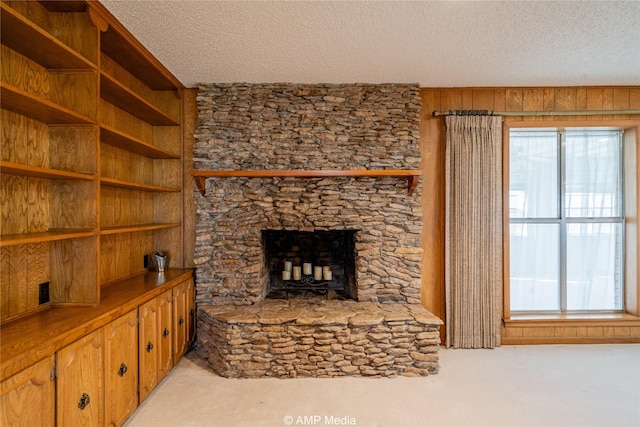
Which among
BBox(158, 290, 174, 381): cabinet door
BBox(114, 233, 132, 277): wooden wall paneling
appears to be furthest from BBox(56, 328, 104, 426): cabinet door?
BBox(114, 233, 132, 277): wooden wall paneling

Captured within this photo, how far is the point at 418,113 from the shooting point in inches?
122

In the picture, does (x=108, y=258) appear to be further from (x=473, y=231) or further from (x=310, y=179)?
(x=473, y=231)

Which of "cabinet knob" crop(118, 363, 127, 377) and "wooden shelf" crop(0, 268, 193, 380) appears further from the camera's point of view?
"cabinet knob" crop(118, 363, 127, 377)

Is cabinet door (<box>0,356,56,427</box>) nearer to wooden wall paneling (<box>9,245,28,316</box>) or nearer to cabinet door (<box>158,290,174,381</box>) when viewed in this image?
wooden wall paneling (<box>9,245,28,316</box>)

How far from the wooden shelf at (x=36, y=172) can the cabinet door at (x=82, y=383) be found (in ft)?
2.94

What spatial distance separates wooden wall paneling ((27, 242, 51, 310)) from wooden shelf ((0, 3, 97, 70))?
3.63 ft

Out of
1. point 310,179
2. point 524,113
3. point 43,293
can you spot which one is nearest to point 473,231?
point 524,113

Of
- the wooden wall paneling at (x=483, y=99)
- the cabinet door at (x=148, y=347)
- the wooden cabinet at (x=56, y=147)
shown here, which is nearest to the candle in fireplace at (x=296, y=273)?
the cabinet door at (x=148, y=347)

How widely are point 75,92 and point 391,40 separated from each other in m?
2.19

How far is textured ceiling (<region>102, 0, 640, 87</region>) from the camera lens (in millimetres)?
1949

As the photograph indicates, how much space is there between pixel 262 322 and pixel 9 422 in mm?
1600

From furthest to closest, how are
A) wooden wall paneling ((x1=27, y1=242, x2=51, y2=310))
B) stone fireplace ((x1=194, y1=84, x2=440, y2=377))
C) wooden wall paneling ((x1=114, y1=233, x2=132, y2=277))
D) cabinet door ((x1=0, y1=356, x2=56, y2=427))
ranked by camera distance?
stone fireplace ((x1=194, y1=84, x2=440, y2=377)), wooden wall paneling ((x1=114, y1=233, x2=132, y2=277)), wooden wall paneling ((x1=27, y1=242, x2=51, y2=310)), cabinet door ((x1=0, y1=356, x2=56, y2=427))

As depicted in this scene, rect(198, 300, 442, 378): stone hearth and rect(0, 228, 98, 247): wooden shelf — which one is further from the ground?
rect(0, 228, 98, 247): wooden shelf

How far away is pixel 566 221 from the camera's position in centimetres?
344
